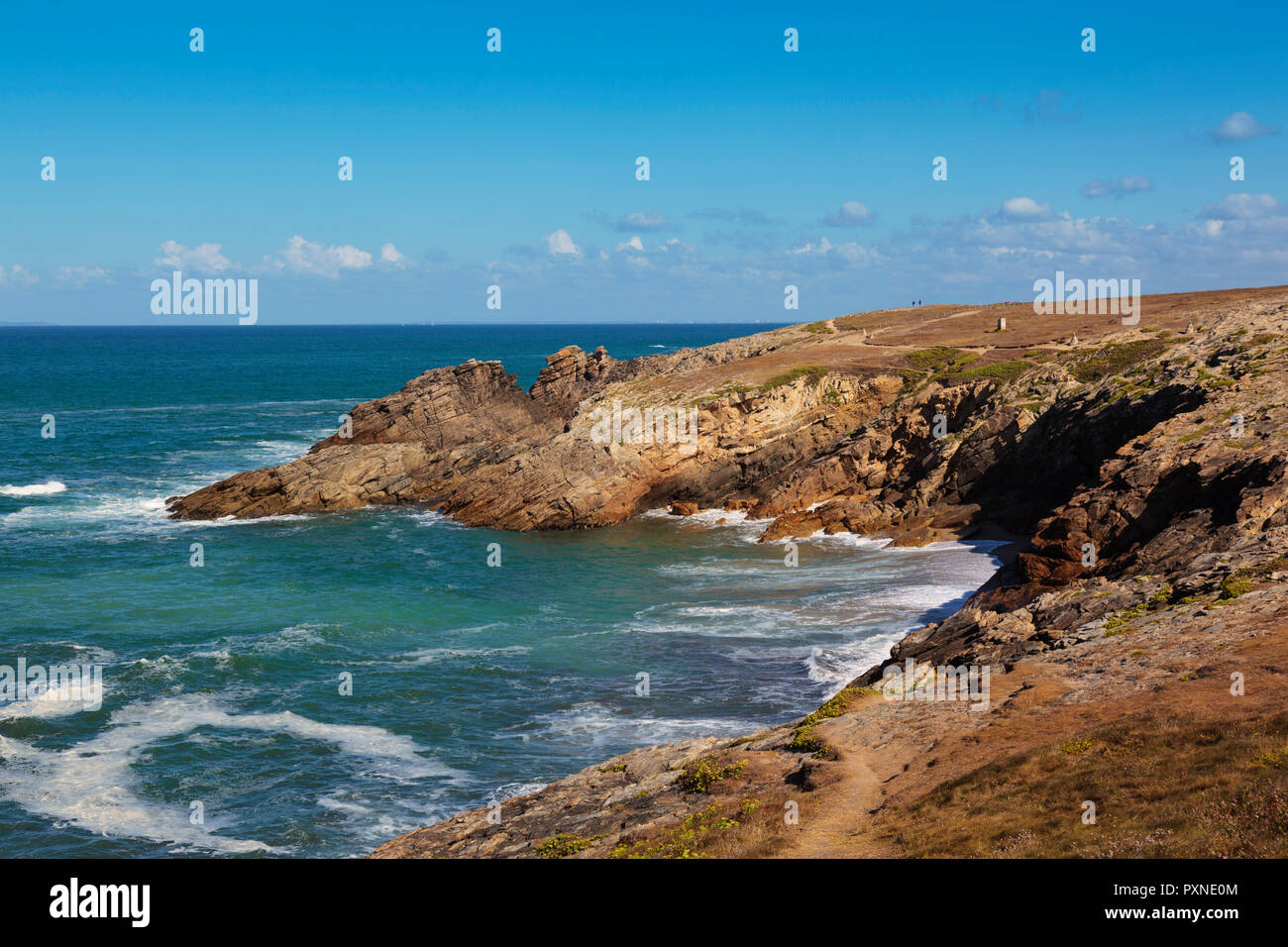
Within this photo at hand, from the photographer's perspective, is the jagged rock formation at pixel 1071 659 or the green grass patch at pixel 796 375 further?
the green grass patch at pixel 796 375

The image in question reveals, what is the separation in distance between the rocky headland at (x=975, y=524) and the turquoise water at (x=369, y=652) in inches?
136

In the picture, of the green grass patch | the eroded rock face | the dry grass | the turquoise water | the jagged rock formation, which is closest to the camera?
the dry grass

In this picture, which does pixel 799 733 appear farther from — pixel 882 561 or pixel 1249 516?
pixel 882 561

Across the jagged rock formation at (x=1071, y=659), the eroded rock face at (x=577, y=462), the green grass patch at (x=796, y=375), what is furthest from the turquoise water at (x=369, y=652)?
the green grass patch at (x=796, y=375)

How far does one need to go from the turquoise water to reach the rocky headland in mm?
3458

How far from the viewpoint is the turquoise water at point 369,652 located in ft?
76.7

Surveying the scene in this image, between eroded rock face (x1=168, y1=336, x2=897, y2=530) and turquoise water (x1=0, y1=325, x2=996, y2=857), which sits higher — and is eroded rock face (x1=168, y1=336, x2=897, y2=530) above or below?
above

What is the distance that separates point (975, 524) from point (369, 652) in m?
26.4

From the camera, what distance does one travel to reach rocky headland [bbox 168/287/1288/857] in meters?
15.0

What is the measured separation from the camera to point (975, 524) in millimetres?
43625

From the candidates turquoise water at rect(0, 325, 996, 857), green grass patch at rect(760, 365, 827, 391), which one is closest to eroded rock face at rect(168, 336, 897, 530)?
green grass patch at rect(760, 365, 827, 391)

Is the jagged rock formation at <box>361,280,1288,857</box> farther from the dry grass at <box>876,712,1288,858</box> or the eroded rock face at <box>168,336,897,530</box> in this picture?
the eroded rock face at <box>168,336,897,530</box>

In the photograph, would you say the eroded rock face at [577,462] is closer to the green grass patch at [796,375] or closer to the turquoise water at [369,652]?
the green grass patch at [796,375]
